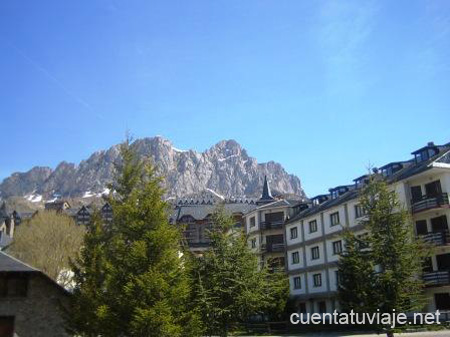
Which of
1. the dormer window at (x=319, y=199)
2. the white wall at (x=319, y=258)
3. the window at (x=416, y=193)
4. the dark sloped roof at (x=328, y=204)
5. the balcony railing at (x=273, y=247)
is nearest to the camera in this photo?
the window at (x=416, y=193)

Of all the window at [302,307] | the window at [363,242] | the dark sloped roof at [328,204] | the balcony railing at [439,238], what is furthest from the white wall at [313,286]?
the window at [363,242]

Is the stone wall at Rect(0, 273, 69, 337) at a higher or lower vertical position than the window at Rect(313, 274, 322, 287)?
lower

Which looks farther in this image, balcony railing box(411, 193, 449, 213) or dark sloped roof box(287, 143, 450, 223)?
dark sloped roof box(287, 143, 450, 223)

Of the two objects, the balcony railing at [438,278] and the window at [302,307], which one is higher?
the balcony railing at [438,278]

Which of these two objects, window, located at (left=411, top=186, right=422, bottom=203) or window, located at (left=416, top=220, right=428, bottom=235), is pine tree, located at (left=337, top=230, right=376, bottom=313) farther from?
window, located at (left=411, top=186, right=422, bottom=203)

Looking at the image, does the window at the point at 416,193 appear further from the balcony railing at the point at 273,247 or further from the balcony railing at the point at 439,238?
the balcony railing at the point at 273,247

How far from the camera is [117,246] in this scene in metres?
21.8

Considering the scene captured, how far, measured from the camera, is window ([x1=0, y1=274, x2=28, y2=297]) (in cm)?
2769

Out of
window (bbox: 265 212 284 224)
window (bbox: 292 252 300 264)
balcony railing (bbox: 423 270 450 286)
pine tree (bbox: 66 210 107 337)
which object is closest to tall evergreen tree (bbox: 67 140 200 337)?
pine tree (bbox: 66 210 107 337)

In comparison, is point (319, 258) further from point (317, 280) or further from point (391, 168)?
point (391, 168)

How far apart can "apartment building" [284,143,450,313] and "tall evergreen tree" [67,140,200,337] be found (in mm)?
13392

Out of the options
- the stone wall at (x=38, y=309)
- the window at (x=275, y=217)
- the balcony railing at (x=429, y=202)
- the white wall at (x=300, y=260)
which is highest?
the window at (x=275, y=217)

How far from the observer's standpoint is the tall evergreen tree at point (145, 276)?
63.7 ft

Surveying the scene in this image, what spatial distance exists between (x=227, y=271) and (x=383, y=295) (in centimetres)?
773
